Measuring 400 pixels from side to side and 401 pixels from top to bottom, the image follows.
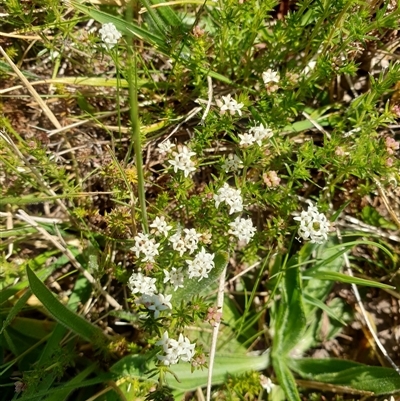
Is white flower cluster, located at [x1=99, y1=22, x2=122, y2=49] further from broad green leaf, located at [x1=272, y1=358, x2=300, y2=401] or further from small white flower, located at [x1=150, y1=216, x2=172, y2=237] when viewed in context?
broad green leaf, located at [x1=272, y1=358, x2=300, y2=401]

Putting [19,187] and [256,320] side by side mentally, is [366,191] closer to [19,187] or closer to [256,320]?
[256,320]

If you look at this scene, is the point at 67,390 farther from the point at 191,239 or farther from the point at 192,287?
the point at 191,239

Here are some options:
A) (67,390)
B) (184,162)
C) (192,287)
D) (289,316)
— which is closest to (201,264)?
(192,287)

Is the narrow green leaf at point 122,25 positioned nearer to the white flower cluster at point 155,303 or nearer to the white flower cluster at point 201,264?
the white flower cluster at point 201,264

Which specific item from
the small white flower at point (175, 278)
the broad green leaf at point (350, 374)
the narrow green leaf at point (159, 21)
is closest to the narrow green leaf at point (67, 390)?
the small white flower at point (175, 278)

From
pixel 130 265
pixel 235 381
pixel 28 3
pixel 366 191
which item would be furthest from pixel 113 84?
pixel 235 381

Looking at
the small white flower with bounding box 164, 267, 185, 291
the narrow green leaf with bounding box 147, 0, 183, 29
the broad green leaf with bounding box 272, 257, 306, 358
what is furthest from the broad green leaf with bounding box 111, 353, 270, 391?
the narrow green leaf with bounding box 147, 0, 183, 29
